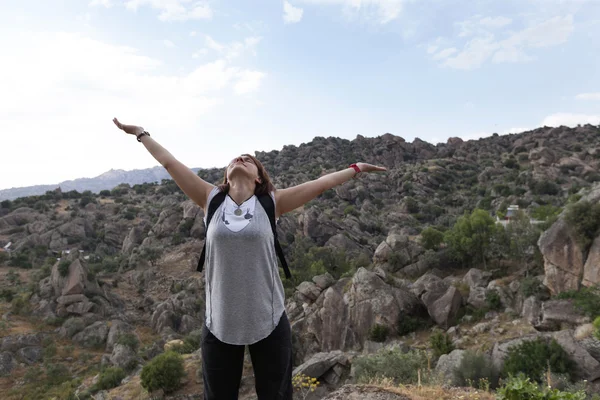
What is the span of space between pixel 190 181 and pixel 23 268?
38.6 metres

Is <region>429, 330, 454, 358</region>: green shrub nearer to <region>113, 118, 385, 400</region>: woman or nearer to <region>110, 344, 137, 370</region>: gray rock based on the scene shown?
<region>113, 118, 385, 400</region>: woman

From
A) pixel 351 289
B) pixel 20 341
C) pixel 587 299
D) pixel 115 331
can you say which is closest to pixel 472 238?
pixel 587 299

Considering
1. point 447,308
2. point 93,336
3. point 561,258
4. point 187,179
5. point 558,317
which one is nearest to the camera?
point 187,179

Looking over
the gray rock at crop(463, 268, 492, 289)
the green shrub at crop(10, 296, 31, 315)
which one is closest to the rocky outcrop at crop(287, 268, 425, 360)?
the gray rock at crop(463, 268, 492, 289)

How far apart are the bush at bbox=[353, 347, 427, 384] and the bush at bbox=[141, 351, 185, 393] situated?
6786 millimetres

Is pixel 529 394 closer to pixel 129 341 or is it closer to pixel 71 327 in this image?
pixel 129 341

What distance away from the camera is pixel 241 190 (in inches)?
91.3

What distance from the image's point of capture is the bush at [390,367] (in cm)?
899

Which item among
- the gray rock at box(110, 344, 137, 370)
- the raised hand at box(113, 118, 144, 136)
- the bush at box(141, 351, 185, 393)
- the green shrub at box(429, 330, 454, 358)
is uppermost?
the raised hand at box(113, 118, 144, 136)

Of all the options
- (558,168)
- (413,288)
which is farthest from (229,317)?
(558,168)

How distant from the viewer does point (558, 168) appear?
4641 cm

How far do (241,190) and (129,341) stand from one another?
2122cm

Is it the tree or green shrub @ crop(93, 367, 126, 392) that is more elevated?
the tree

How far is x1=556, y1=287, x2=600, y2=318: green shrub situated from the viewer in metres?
11.2
